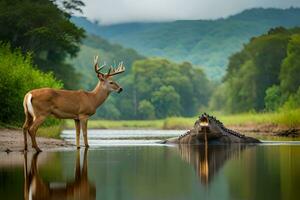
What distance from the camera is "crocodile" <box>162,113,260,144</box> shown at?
2883 centimetres

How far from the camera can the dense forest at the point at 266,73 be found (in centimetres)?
9675

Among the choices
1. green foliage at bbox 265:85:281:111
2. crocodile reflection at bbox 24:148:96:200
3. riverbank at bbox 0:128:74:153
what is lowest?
crocodile reflection at bbox 24:148:96:200

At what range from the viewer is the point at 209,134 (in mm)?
29188

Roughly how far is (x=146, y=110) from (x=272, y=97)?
5722cm

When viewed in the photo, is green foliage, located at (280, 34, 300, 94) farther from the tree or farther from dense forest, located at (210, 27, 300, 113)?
the tree

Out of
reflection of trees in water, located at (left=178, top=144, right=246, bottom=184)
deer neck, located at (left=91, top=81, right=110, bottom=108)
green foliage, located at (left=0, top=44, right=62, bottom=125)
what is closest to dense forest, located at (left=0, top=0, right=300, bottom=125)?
green foliage, located at (left=0, top=44, right=62, bottom=125)

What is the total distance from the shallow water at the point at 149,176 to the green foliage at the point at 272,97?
81.5 m

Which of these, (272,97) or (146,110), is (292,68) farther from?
(146,110)

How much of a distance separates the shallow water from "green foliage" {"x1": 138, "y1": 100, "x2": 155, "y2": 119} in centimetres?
13431

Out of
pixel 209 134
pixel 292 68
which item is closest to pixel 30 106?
pixel 209 134

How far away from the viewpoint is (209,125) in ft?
94.8

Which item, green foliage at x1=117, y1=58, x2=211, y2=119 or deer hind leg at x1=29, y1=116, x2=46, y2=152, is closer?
deer hind leg at x1=29, y1=116, x2=46, y2=152

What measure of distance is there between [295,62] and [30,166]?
7998cm

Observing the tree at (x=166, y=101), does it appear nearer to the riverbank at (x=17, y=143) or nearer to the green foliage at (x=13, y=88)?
the green foliage at (x=13, y=88)
